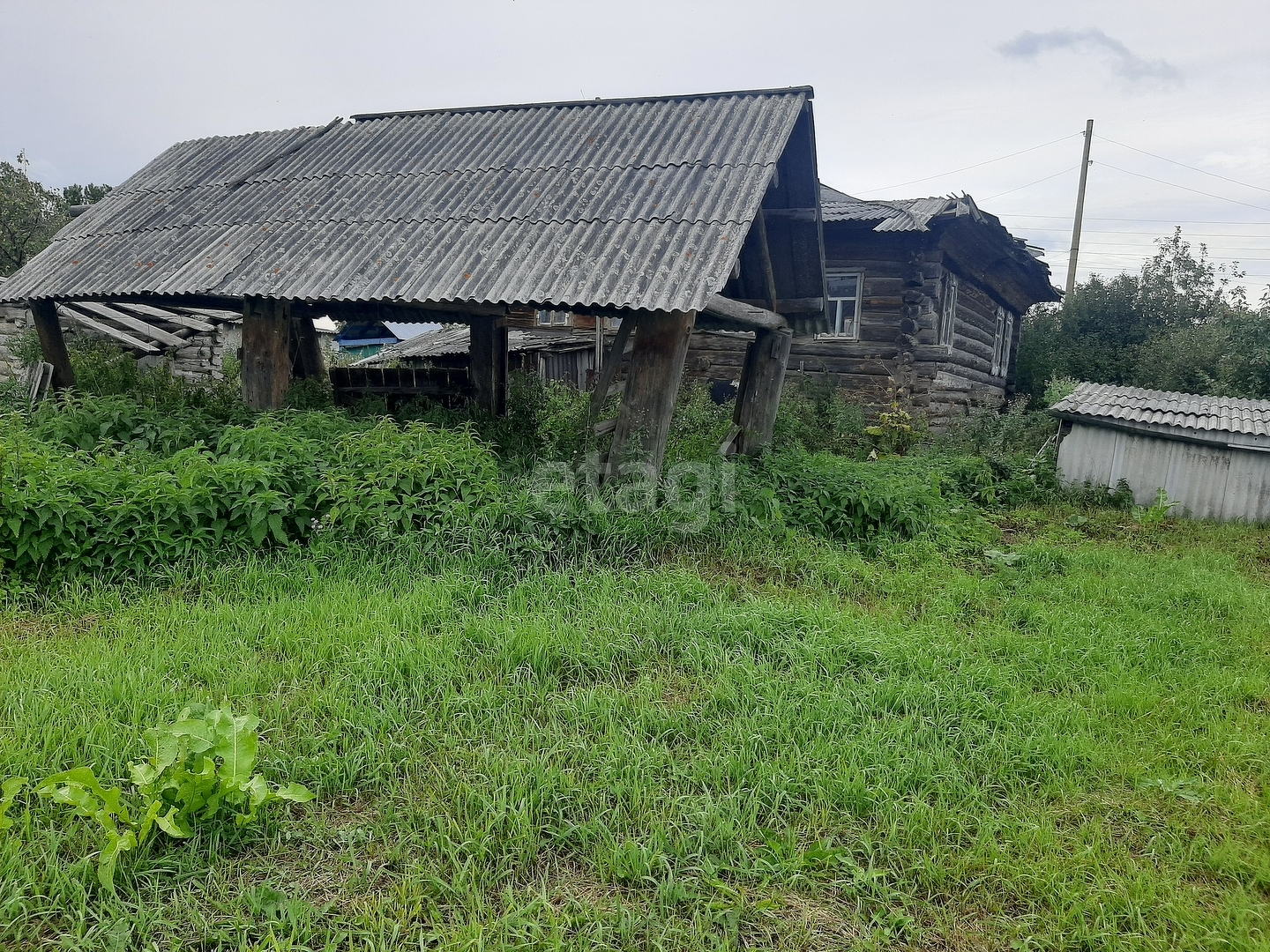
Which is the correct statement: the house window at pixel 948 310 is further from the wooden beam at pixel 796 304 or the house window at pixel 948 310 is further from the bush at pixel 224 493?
the bush at pixel 224 493

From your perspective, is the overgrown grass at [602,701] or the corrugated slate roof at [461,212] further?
the corrugated slate roof at [461,212]

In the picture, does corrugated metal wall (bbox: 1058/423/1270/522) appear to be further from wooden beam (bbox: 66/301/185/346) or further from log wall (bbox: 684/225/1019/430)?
wooden beam (bbox: 66/301/185/346)

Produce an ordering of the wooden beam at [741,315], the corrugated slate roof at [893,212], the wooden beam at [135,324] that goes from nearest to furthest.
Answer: the wooden beam at [741,315], the corrugated slate roof at [893,212], the wooden beam at [135,324]

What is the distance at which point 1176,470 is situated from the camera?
8922 mm

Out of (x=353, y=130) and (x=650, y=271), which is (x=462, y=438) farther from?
(x=353, y=130)

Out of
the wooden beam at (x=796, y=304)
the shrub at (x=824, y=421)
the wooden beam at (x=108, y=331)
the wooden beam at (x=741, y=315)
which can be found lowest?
the shrub at (x=824, y=421)

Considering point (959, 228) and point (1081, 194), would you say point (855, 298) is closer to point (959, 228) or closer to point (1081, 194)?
point (959, 228)

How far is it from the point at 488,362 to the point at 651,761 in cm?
738

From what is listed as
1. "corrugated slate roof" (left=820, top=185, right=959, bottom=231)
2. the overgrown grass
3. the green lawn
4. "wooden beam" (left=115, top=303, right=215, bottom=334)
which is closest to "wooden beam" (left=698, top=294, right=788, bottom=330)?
the overgrown grass

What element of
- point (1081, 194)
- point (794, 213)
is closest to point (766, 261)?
point (794, 213)

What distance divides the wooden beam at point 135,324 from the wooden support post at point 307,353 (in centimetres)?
638

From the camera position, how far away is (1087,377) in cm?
1827

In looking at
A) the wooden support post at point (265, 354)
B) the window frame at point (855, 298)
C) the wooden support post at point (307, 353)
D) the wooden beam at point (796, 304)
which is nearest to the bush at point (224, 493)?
the wooden support post at point (265, 354)

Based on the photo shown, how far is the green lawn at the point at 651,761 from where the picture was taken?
249 centimetres
